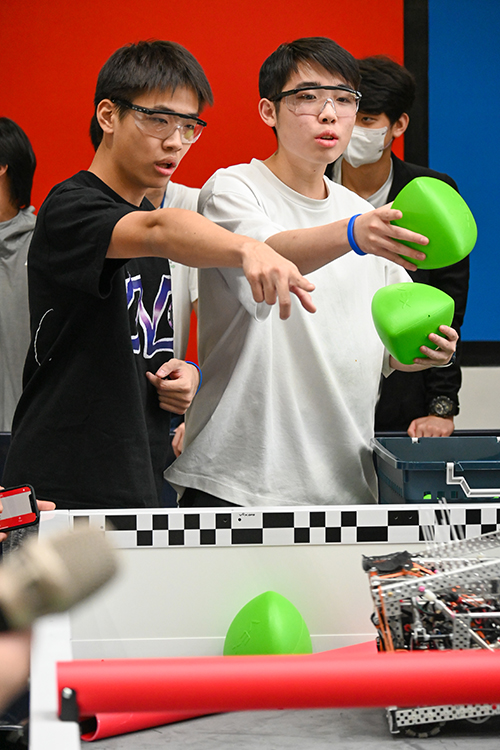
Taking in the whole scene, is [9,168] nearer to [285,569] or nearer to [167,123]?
[167,123]

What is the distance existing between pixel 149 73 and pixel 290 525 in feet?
2.93

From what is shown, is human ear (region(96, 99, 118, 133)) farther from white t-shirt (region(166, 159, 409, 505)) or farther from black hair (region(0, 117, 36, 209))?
black hair (region(0, 117, 36, 209))

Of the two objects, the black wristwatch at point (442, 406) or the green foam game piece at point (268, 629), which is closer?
the green foam game piece at point (268, 629)

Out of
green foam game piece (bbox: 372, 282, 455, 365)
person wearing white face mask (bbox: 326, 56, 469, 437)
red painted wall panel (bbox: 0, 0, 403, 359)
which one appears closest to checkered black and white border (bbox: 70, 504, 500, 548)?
green foam game piece (bbox: 372, 282, 455, 365)

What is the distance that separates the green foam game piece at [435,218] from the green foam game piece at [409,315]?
0.11 meters

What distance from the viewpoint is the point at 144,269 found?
152 cm

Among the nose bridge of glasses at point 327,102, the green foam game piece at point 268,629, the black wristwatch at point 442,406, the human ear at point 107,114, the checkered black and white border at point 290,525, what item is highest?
the nose bridge of glasses at point 327,102

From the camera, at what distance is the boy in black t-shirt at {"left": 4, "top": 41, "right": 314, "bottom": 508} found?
123 centimetres

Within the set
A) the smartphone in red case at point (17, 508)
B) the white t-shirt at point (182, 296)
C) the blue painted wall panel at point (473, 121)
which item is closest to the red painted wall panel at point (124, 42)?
the blue painted wall panel at point (473, 121)

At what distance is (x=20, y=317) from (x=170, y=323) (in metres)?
1.23

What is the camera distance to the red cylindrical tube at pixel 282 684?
64 centimetres

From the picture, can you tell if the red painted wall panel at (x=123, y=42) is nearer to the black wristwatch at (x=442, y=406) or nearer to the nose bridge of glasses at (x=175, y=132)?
the black wristwatch at (x=442, y=406)

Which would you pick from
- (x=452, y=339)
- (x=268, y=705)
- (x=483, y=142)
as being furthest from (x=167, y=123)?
(x=483, y=142)

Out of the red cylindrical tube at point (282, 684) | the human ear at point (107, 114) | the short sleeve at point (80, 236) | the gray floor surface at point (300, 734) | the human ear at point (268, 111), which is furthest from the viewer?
the human ear at point (268, 111)
